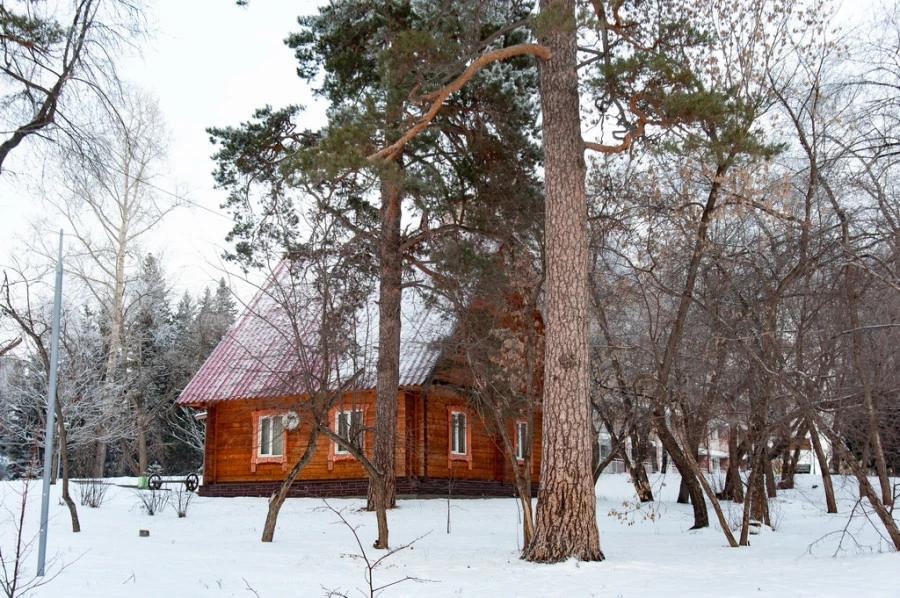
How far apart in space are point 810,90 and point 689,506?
1346 centimetres

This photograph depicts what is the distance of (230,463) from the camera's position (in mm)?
21672

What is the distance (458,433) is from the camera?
2139 centimetres

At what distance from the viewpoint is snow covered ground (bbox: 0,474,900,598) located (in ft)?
24.2

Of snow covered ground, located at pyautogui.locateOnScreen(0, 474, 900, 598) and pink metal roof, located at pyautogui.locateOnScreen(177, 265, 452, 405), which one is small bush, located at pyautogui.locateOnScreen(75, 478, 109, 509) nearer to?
snow covered ground, located at pyautogui.locateOnScreen(0, 474, 900, 598)

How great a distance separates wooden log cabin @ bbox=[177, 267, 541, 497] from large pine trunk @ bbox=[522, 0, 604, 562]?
8.71m

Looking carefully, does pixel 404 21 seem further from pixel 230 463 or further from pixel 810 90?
pixel 230 463

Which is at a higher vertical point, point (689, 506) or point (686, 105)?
point (686, 105)

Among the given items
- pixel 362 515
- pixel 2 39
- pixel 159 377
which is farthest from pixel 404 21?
pixel 159 377

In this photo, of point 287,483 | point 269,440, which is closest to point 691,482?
point 287,483

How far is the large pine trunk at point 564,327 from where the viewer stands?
354 inches

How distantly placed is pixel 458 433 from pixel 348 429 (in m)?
3.86

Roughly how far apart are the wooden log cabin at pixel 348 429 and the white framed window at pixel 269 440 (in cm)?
3

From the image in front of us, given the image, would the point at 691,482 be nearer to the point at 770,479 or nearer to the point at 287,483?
the point at 770,479

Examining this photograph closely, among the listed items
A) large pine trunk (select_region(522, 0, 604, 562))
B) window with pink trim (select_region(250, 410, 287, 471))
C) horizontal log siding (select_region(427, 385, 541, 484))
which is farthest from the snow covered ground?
window with pink trim (select_region(250, 410, 287, 471))
